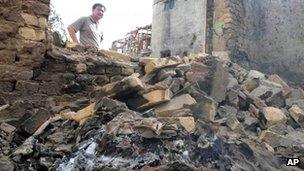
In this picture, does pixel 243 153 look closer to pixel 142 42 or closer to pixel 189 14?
pixel 189 14

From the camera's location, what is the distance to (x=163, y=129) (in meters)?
3.37

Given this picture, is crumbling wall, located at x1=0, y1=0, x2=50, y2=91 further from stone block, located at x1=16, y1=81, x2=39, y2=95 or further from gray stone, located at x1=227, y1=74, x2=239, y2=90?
gray stone, located at x1=227, y1=74, x2=239, y2=90

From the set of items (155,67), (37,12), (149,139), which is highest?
(37,12)

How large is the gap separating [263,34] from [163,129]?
7173 mm

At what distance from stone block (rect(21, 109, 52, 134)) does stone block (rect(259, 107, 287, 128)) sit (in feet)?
9.30

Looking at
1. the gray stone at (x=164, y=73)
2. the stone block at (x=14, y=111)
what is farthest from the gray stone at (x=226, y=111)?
the stone block at (x=14, y=111)

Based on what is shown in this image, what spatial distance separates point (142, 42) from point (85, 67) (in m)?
13.4

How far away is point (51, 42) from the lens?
4.21 m

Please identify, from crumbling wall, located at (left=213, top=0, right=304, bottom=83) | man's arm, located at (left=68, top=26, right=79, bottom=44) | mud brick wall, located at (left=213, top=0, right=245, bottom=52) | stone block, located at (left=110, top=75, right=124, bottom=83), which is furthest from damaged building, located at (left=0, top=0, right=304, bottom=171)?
crumbling wall, located at (left=213, top=0, right=304, bottom=83)

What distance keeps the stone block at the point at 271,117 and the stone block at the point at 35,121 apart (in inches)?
112

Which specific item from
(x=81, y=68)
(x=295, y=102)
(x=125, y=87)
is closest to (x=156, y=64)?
(x=125, y=87)

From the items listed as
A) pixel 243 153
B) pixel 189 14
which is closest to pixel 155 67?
pixel 243 153

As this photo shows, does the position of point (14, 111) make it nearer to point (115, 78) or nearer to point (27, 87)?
point (27, 87)

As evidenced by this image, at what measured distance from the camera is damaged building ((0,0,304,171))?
312 centimetres
